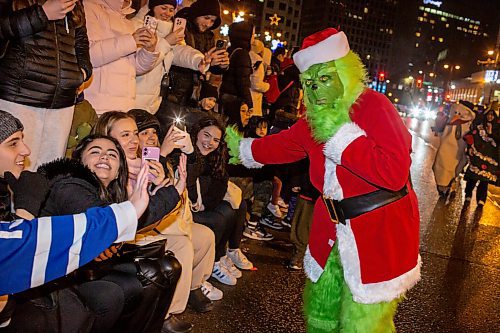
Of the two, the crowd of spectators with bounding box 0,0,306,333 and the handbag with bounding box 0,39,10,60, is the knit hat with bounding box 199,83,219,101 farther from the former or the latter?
the handbag with bounding box 0,39,10,60

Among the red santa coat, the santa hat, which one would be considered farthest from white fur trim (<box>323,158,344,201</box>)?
the santa hat

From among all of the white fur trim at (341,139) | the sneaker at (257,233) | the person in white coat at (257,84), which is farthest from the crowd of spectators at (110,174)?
the person in white coat at (257,84)

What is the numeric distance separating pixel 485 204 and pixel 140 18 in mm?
8312

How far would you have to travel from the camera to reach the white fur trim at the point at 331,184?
2844 mm

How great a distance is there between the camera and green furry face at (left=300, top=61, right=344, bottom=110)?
273cm

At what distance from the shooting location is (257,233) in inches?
241

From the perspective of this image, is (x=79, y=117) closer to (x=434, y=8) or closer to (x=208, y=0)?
(x=208, y=0)

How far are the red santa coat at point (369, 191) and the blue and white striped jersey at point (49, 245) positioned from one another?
4.39 ft

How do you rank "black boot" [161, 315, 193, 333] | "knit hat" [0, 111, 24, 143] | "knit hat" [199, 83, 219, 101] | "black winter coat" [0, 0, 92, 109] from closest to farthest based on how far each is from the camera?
"knit hat" [0, 111, 24, 143]
"black winter coat" [0, 0, 92, 109]
"black boot" [161, 315, 193, 333]
"knit hat" [199, 83, 219, 101]

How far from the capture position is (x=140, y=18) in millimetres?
4762

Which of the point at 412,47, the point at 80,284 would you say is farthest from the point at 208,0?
the point at 412,47

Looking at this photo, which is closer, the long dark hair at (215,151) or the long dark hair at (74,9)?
the long dark hair at (74,9)

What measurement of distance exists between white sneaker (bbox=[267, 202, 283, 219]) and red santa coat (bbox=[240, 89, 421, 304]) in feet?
13.0

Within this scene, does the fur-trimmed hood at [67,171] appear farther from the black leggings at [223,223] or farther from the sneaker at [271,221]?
the sneaker at [271,221]
